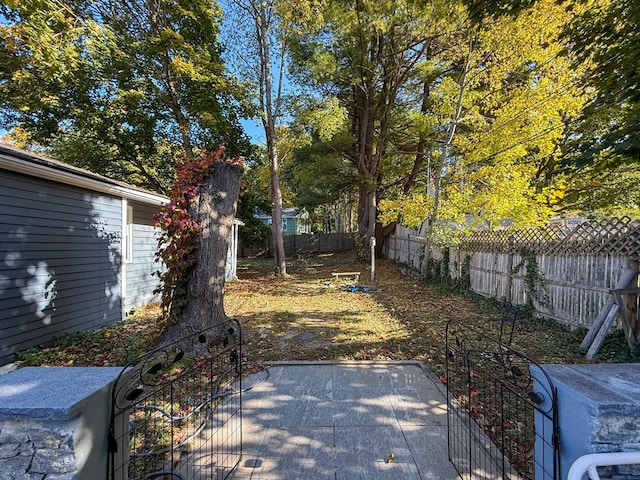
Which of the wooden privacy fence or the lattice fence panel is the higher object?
the lattice fence panel

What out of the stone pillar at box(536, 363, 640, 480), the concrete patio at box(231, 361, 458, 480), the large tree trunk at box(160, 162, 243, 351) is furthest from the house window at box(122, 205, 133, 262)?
the stone pillar at box(536, 363, 640, 480)

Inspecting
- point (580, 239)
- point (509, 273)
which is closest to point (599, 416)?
point (580, 239)

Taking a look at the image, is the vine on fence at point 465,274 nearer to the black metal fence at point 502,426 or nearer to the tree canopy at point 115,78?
the black metal fence at point 502,426

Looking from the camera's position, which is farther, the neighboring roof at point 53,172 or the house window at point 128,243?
the house window at point 128,243

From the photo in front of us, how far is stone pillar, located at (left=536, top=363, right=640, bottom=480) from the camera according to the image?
1.27 m

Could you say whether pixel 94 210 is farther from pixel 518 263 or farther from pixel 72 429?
pixel 518 263

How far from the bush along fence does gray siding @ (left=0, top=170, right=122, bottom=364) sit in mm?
7710

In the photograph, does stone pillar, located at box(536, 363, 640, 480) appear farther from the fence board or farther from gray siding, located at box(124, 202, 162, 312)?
gray siding, located at box(124, 202, 162, 312)

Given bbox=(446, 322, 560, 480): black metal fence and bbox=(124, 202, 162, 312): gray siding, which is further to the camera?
bbox=(124, 202, 162, 312): gray siding

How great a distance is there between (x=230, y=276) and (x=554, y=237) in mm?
9647

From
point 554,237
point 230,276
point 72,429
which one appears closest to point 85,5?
point 230,276

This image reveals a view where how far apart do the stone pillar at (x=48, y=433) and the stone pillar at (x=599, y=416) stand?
2.00 m

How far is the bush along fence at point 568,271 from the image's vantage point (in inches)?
163

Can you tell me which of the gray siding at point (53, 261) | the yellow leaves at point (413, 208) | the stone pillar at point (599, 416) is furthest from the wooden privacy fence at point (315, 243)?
the stone pillar at point (599, 416)
